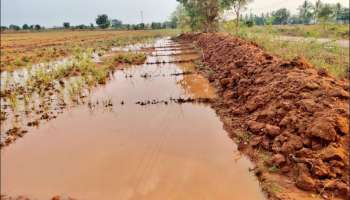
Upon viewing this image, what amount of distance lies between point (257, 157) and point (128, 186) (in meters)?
1.85

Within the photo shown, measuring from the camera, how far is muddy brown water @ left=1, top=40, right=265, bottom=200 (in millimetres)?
3510

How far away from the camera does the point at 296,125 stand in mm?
4090

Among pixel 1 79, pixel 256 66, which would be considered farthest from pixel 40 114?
pixel 256 66

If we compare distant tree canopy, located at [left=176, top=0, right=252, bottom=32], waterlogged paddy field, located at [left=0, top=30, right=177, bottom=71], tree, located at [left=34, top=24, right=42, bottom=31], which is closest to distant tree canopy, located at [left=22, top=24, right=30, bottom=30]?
tree, located at [left=34, top=24, right=42, bottom=31]

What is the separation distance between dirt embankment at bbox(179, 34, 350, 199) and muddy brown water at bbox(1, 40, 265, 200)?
36cm

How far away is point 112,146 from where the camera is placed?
15.5ft

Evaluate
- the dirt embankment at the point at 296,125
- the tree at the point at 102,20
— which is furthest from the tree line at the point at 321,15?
the tree at the point at 102,20

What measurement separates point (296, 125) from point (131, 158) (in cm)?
248

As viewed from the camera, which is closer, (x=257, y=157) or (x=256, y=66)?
(x=257, y=157)

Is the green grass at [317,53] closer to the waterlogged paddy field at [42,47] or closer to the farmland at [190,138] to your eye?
the farmland at [190,138]

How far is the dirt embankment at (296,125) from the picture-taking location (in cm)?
332

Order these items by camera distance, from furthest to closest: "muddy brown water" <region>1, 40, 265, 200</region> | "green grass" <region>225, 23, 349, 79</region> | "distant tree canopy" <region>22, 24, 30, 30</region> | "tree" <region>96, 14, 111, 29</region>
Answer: "tree" <region>96, 14, 111, 29</region>
"distant tree canopy" <region>22, 24, 30, 30</region>
"green grass" <region>225, 23, 349, 79</region>
"muddy brown water" <region>1, 40, 265, 200</region>

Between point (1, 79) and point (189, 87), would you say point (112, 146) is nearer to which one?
point (189, 87)

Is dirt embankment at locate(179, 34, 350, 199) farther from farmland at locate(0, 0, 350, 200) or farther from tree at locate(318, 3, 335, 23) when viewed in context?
tree at locate(318, 3, 335, 23)
